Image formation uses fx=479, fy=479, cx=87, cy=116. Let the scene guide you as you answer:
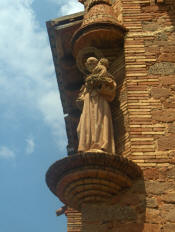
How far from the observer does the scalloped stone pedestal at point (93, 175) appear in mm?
7180

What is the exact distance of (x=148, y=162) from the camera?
7.64 m

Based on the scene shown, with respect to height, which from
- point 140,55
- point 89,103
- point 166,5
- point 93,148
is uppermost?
point 166,5

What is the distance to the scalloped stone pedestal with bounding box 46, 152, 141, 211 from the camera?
7180mm

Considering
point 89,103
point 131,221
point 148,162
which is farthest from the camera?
point 89,103

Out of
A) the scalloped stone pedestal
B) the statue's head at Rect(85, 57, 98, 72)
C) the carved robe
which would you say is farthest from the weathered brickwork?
the statue's head at Rect(85, 57, 98, 72)

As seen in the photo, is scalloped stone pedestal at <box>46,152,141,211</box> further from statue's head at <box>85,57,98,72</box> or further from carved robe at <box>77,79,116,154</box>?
statue's head at <box>85,57,98,72</box>

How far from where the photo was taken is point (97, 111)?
822cm

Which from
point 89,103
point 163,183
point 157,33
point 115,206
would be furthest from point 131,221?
point 157,33

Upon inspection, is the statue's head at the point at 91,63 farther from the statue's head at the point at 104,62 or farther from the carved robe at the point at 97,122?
the carved robe at the point at 97,122

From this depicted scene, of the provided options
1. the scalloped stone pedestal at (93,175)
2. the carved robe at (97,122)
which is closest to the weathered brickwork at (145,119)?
the scalloped stone pedestal at (93,175)

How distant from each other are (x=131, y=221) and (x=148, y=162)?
3.52 feet

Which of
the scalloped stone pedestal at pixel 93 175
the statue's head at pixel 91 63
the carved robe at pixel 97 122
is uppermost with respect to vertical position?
the statue's head at pixel 91 63

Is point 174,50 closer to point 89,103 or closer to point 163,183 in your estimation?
point 89,103

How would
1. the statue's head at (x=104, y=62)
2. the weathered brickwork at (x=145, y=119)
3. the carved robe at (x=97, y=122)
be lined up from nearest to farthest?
the weathered brickwork at (x=145, y=119) → the carved robe at (x=97, y=122) → the statue's head at (x=104, y=62)
